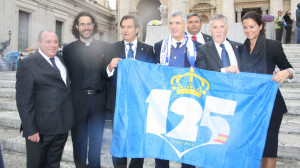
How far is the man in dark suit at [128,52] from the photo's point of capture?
3004mm

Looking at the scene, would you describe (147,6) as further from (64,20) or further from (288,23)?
(288,23)

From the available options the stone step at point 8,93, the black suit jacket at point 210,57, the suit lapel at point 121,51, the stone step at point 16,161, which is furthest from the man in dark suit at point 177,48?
the stone step at point 8,93

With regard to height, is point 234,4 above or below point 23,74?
above

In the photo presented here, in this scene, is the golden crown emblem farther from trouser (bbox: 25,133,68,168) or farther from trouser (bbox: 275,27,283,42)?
trouser (bbox: 275,27,283,42)

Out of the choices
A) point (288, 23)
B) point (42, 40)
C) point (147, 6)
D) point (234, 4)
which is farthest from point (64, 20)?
point (42, 40)

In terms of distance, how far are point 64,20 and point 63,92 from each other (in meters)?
29.1

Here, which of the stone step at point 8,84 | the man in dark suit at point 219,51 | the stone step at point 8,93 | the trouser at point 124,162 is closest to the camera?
the man in dark suit at point 219,51

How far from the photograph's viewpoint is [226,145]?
8.47 ft

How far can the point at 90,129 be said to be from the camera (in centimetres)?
321

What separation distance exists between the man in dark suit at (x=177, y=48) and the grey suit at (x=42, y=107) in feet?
4.07

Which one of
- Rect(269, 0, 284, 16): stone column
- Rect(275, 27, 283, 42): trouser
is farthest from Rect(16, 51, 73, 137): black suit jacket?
Rect(269, 0, 284, 16): stone column

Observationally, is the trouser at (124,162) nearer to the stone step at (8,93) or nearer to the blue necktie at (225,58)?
the blue necktie at (225,58)

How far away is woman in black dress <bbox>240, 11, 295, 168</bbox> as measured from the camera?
2.56 m

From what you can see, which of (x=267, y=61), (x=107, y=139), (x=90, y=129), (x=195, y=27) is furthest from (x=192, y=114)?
(x=195, y=27)
